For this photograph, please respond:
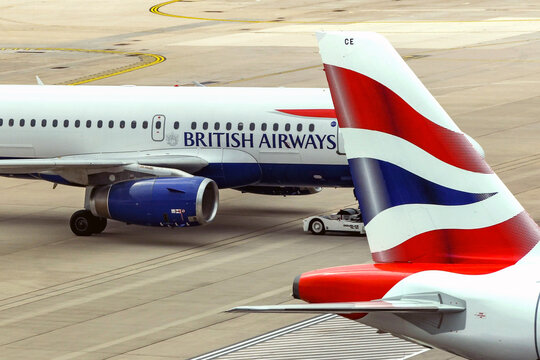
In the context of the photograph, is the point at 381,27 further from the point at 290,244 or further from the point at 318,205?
the point at 290,244

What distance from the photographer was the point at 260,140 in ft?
108

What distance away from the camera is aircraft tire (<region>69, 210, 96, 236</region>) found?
3281cm

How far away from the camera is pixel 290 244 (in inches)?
1255

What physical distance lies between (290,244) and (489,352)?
17.7 m

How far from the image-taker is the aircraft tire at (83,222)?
32.8m

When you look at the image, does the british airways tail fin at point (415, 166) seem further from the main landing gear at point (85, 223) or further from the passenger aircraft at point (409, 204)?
the main landing gear at point (85, 223)

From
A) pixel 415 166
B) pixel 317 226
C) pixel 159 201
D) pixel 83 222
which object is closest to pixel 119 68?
pixel 83 222

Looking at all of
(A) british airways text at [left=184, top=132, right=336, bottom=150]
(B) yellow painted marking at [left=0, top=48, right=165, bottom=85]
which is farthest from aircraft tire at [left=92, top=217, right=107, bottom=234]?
(B) yellow painted marking at [left=0, top=48, right=165, bottom=85]

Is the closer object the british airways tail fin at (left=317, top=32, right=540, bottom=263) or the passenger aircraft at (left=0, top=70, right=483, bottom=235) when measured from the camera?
the british airways tail fin at (left=317, top=32, right=540, bottom=263)

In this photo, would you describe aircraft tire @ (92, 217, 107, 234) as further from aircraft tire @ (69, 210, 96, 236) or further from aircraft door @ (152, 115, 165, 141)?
aircraft door @ (152, 115, 165, 141)

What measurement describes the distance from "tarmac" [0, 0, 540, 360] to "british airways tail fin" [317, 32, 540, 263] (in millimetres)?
8701

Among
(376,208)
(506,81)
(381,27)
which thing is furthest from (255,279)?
(381,27)

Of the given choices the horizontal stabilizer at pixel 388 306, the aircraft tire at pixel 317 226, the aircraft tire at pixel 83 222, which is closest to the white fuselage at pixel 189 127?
the aircraft tire at pixel 317 226

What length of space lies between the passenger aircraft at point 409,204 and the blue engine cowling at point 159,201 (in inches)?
611
